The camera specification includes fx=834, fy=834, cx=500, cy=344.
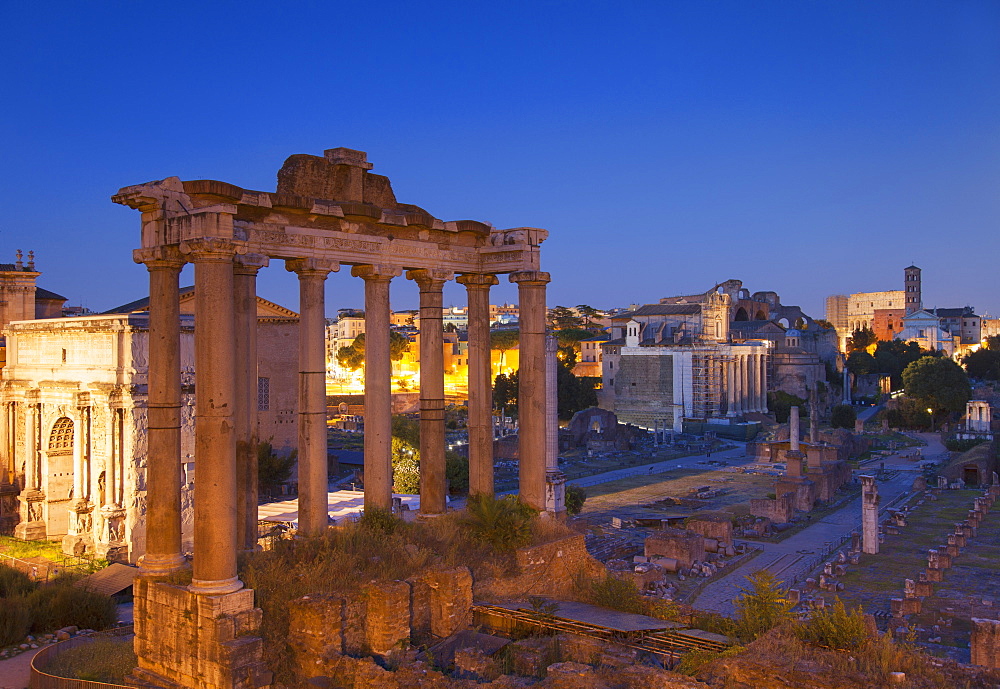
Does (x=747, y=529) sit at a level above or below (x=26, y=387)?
below

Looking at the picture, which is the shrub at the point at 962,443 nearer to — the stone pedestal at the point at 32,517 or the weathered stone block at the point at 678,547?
the weathered stone block at the point at 678,547

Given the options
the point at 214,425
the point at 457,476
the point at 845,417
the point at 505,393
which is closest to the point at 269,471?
the point at 457,476

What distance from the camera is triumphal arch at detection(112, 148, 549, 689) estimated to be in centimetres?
930

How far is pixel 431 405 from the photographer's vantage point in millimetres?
13312

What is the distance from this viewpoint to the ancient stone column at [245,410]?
36.8ft

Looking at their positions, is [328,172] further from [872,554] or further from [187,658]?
[872,554]

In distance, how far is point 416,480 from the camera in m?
31.0

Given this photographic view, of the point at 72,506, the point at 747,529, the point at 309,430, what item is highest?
the point at 309,430

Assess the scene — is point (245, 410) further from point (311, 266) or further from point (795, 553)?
point (795, 553)

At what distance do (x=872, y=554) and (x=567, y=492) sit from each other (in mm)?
10520

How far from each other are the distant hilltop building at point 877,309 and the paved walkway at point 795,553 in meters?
107

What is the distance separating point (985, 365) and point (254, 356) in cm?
10508

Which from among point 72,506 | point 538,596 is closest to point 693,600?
point 538,596

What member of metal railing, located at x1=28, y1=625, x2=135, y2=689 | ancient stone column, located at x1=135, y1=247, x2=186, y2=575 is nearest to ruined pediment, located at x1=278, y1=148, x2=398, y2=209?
ancient stone column, located at x1=135, y1=247, x2=186, y2=575
